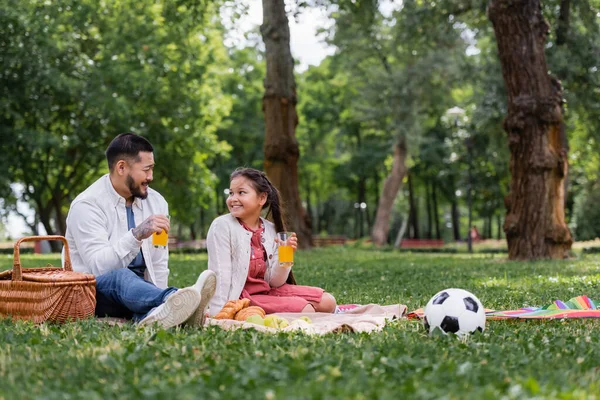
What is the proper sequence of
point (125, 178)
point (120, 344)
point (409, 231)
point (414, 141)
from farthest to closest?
point (409, 231)
point (414, 141)
point (125, 178)
point (120, 344)

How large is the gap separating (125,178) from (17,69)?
24547 mm

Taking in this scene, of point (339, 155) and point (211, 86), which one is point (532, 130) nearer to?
point (211, 86)

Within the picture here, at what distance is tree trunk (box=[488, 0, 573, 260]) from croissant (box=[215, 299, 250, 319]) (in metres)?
11.0

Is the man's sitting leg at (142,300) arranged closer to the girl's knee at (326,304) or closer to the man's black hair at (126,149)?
the man's black hair at (126,149)

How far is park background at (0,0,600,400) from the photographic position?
4.12 meters

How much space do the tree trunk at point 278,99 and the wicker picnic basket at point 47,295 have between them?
1371 centimetres

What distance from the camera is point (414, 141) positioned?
34.9 meters

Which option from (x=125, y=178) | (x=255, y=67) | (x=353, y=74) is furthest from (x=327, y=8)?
(x=255, y=67)

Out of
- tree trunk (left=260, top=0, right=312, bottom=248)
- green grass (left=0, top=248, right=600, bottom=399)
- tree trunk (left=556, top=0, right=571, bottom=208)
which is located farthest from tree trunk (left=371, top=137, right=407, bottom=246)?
green grass (left=0, top=248, right=600, bottom=399)

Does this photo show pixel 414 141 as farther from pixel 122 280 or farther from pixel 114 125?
pixel 122 280

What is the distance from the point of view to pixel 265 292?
Result: 23.7ft

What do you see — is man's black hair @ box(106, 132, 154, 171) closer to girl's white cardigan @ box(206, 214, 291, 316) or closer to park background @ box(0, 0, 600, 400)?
girl's white cardigan @ box(206, 214, 291, 316)

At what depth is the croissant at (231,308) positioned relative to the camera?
6430 millimetres

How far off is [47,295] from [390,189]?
3092 cm
